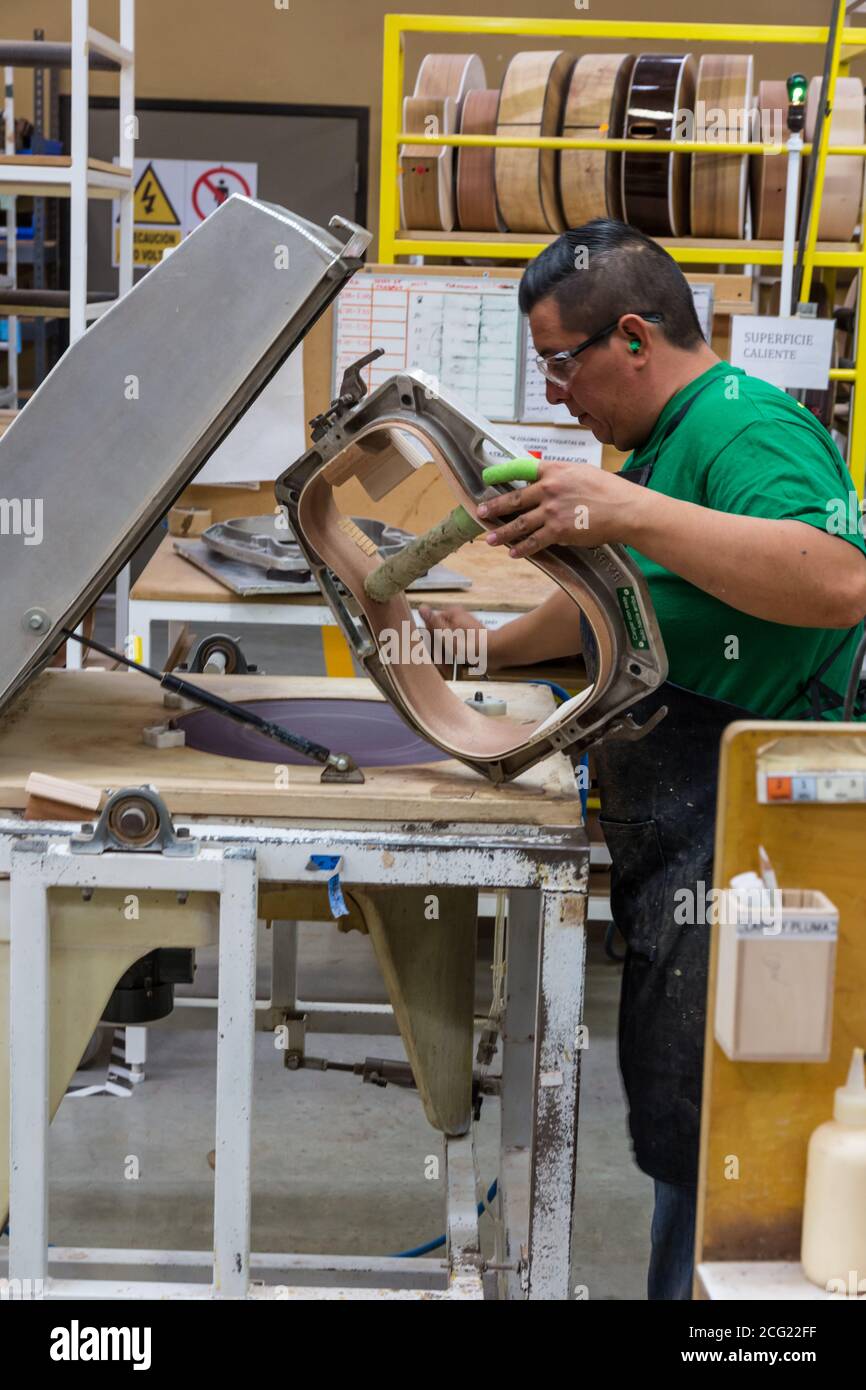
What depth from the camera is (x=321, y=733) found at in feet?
5.89

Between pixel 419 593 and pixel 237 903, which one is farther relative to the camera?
pixel 419 593

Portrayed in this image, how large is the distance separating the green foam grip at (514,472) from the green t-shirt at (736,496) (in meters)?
0.21

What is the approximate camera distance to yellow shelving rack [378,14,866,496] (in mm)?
3580

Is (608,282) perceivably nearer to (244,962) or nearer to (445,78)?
(244,962)

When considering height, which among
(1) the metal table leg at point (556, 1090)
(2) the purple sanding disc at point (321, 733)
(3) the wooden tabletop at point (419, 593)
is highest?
(3) the wooden tabletop at point (419, 593)

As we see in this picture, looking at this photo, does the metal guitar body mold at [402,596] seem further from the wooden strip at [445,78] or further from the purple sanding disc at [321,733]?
the wooden strip at [445,78]

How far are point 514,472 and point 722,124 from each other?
271cm

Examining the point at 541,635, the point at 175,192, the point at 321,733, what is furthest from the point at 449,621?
the point at 175,192

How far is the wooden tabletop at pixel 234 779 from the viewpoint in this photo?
151 cm

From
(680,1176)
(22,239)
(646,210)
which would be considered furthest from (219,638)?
(22,239)

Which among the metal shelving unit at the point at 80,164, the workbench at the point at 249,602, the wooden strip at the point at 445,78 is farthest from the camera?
the wooden strip at the point at 445,78

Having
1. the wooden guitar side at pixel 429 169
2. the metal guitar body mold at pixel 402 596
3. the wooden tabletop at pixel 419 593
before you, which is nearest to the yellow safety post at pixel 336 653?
the wooden tabletop at pixel 419 593

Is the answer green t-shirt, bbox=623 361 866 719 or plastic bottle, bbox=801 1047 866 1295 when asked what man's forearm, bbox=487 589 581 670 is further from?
plastic bottle, bbox=801 1047 866 1295

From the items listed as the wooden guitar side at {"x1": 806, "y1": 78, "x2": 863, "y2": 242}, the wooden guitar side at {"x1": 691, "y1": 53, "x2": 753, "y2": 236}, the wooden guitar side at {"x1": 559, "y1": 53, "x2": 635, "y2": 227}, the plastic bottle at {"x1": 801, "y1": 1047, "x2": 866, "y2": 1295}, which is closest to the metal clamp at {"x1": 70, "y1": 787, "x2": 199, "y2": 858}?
the plastic bottle at {"x1": 801, "y1": 1047, "x2": 866, "y2": 1295}
